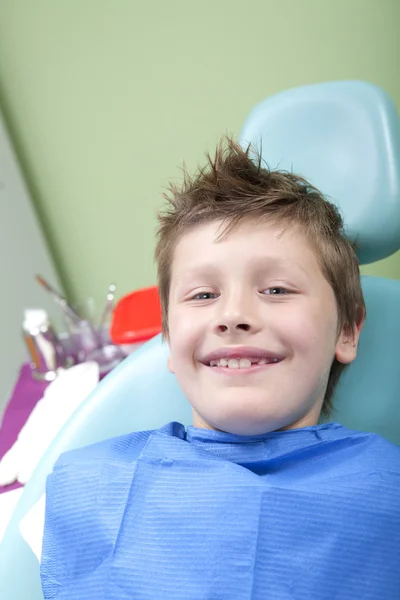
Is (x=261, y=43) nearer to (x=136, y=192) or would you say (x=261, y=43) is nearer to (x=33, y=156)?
(x=136, y=192)

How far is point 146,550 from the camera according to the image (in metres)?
0.64

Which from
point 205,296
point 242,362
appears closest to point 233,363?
point 242,362

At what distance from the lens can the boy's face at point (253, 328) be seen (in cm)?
68

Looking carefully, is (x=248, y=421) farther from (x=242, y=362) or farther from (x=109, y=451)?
(x=109, y=451)

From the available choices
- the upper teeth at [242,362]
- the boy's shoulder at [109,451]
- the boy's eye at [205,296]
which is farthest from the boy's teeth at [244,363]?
the boy's shoulder at [109,451]

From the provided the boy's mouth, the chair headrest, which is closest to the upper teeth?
the boy's mouth

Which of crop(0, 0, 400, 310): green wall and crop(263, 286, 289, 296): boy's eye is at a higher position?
crop(0, 0, 400, 310): green wall

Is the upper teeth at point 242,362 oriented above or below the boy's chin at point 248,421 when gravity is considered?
above

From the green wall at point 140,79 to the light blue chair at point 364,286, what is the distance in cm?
53

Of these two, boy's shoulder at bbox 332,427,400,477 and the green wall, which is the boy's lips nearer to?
boy's shoulder at bbox 332,427,400,477

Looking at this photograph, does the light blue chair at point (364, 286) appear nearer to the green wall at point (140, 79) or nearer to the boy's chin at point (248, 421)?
the boy's chin at point (248, 421)

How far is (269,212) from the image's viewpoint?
0.77 m

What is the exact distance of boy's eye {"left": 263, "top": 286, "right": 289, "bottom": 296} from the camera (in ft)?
2.33

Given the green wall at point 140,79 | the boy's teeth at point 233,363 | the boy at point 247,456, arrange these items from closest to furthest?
1. the boy at point 247,456
2. the boy's teeth at point 233,363
3. the green wall at point 140,79
